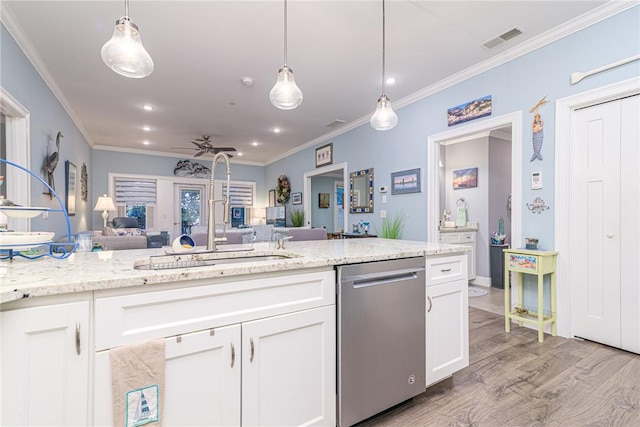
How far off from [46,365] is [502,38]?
3736mm

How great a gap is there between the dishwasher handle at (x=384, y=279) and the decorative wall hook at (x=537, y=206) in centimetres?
190

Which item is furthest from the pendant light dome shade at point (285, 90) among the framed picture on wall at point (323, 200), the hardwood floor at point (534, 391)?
the framed picture on wall at point (323, 200)

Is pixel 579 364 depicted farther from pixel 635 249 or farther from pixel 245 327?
pixel 245 327

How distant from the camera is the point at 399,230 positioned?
426 cm

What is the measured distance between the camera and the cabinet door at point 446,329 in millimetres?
1736

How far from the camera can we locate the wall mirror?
15.8 ft

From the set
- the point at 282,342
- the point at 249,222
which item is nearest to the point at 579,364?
the point at 282,342

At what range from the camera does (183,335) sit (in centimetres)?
107

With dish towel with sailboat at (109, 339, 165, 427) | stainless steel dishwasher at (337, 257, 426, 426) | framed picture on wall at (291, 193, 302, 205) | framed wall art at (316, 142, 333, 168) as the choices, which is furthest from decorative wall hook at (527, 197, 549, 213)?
framed picture on wall at (291, 193, 302, 205)

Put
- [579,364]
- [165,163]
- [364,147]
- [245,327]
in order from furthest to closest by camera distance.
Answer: [165,163] < [364,147] < [579,364] < [245,327]

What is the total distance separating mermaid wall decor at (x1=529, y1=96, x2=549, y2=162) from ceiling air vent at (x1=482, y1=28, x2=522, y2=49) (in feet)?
2.09

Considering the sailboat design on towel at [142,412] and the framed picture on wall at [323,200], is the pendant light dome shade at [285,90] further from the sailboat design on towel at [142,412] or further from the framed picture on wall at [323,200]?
the framed picture on wall at [323,200]

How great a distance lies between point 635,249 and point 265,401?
2.88m

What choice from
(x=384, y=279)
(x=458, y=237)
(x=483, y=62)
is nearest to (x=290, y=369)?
(x=384, y=279)
